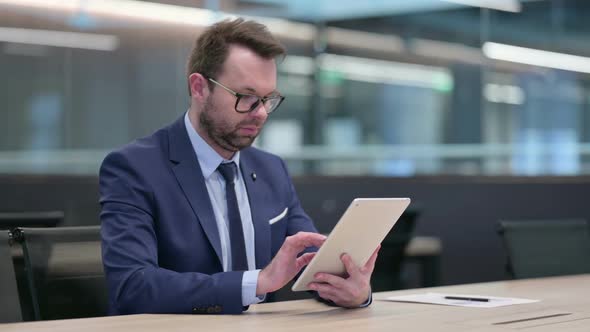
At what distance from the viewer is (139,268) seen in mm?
2207

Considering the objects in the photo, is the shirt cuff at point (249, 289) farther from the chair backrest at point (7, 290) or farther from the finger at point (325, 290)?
the chair backrest at point (7, 290)

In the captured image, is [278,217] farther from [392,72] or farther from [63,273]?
[392,72]

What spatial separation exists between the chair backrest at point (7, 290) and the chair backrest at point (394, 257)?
289 cm

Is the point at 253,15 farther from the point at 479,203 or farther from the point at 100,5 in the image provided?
the point at 479,203

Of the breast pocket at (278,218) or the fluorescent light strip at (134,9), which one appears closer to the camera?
the breast pocket at (278,218)

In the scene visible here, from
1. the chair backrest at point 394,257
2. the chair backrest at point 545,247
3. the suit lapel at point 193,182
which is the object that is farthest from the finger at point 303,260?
the chair backrest at point 394,257

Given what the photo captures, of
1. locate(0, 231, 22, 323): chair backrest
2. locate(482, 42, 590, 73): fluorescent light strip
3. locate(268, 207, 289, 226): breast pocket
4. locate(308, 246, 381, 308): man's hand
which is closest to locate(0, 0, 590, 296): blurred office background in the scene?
locate(482, 42, 590, 73): fluorescent light strip

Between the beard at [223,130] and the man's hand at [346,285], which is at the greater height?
the beard at [223,130]

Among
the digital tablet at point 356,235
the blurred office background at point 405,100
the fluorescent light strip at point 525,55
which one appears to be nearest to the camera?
the digital tablet at point 356,235

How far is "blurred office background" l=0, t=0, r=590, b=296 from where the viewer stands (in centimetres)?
538

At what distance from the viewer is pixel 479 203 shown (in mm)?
6027

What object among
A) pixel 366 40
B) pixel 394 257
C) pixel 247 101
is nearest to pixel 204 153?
pixel 247 101

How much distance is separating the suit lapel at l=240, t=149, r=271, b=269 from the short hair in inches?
12.4

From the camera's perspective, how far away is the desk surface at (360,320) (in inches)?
74.2
